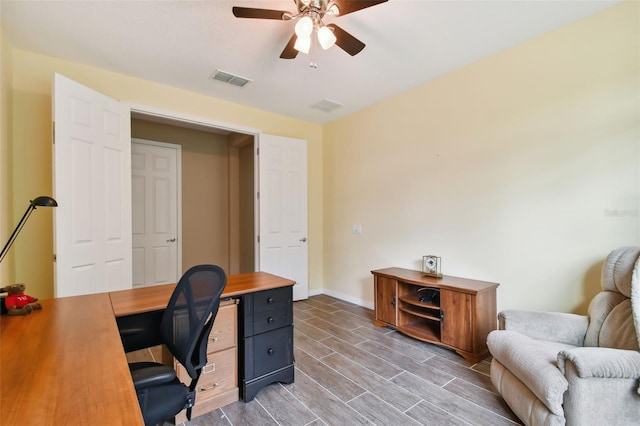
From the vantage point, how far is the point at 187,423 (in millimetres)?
1740

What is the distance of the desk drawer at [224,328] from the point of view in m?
1.87

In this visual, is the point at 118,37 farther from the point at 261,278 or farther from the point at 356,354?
the point at 356,354

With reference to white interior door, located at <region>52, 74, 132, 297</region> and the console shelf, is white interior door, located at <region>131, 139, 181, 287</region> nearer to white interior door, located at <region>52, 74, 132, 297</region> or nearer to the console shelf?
white interior door, located at <region>52, 74, 132, 297</region>

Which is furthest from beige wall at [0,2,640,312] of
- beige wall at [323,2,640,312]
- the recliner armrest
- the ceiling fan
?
the recliner armrest

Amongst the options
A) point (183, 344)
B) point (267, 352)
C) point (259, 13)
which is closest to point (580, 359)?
point (267, 352)

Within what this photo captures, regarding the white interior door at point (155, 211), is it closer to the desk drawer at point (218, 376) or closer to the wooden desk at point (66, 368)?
the wooden desk at point (66, 368)

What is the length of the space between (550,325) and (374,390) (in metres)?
1.30

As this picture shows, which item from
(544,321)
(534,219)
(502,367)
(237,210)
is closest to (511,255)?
(534,219)

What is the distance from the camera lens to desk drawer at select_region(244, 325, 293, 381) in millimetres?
1962

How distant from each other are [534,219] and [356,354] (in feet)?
6.49

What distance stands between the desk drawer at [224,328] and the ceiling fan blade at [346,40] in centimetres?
197

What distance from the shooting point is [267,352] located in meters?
2.04

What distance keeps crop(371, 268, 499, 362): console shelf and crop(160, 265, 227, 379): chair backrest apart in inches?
83.7

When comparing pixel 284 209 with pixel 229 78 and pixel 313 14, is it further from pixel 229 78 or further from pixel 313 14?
pixel 313 14
